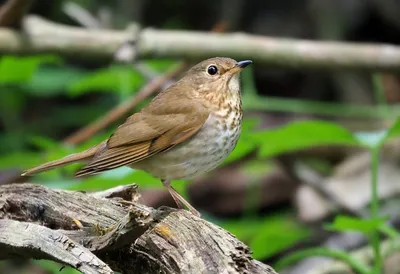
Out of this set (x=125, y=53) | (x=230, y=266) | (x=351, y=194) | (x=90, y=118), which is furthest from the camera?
(x=90, y=118)

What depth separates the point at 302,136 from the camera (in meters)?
4.12

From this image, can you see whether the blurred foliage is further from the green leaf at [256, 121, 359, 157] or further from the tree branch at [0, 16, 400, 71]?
the tree branch at [0, 16, 400, 71]

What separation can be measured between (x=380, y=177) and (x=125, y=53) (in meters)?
2.10

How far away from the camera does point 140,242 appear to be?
A: 2832 millimetres

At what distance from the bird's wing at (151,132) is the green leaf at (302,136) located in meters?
0.57

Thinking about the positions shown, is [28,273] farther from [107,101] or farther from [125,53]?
[125,53]

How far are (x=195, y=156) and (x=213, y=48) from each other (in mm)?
Result: 1964

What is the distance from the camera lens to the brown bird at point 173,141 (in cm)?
345

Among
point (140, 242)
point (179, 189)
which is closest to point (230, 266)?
point (140, 242)

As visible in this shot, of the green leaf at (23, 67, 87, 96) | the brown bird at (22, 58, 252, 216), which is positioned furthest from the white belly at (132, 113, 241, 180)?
the green leaf at (23, 67, 87, 96)

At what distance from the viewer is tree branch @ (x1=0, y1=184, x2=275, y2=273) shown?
8.71ft

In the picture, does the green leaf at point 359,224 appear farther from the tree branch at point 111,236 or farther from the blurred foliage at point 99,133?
the tree branch at point 111,236

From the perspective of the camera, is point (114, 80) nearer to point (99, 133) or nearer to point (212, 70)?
point (99, 133)

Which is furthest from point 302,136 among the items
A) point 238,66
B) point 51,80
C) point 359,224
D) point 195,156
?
point 51,80
